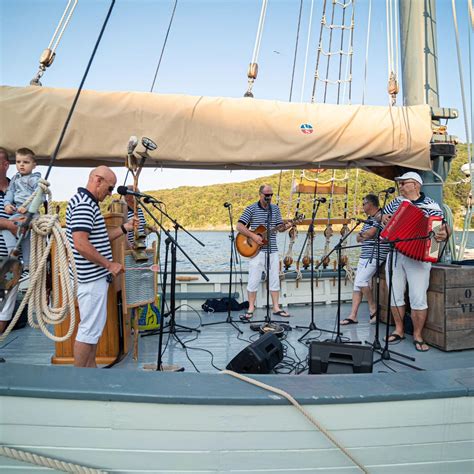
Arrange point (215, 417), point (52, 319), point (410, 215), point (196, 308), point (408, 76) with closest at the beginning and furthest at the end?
point (215, 417), point (52, 319), point (410, 215), point (408, 76), point (196, 308)

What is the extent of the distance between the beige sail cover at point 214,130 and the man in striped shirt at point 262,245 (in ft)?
2.87

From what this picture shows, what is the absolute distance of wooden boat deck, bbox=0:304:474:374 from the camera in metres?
3.23

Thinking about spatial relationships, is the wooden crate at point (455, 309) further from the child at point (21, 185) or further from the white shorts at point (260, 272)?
the child at point (21, 185)

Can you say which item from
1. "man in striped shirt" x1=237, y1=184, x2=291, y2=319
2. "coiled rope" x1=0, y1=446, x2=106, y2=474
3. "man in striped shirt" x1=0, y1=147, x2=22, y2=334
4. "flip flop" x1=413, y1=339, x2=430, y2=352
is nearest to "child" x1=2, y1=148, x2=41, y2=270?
"man in striped shirt" x1=0, y1=147, x2=22, y2=334

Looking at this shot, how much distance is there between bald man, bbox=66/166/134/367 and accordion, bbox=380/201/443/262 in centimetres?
229

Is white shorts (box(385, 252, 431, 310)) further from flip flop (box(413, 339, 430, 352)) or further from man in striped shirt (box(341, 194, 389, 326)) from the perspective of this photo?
man in striped shirt (box(341, 194, 389, 326))

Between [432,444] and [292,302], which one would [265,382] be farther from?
[292,302]

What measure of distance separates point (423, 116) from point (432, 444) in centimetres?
332

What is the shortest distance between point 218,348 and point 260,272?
4.86 ft


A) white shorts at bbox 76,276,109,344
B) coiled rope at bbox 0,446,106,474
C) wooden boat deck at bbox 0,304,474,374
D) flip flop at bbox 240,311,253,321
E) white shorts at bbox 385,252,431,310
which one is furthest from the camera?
flip flop at bbox 240,311,253,321

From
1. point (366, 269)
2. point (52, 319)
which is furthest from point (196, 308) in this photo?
point (52, 319)

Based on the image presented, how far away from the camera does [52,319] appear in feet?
7.23

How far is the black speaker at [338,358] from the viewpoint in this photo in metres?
2.61

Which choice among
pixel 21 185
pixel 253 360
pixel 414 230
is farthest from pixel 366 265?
pixel 21 185
